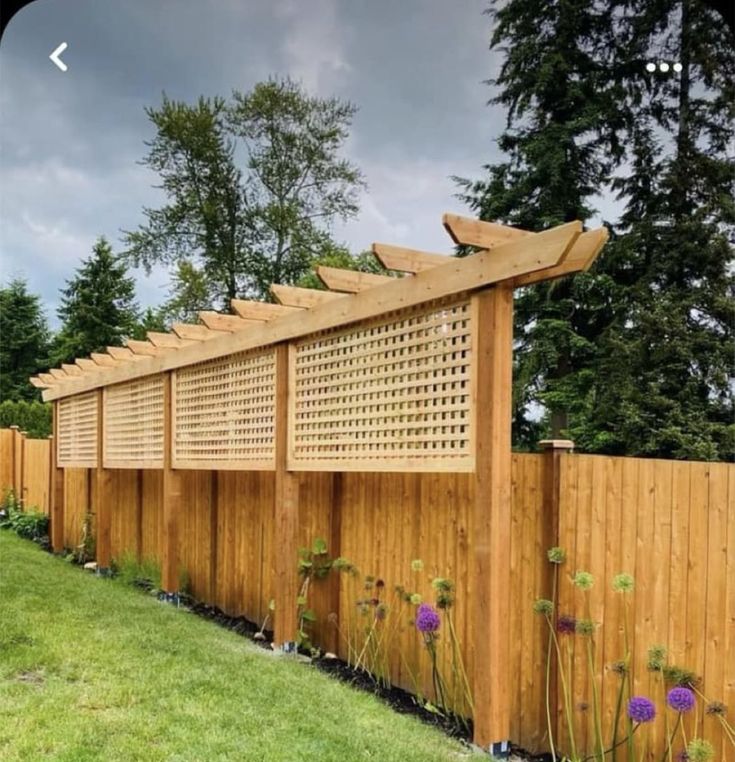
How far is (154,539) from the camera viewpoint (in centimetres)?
677

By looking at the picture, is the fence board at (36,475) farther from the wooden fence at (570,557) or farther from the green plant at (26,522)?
the wooden fence at (570,557)

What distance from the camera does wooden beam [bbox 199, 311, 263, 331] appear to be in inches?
198

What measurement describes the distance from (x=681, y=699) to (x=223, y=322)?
3744 mm

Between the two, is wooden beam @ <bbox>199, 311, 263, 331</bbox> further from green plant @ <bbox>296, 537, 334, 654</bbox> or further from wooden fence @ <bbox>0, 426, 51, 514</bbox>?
wooden fence @ <bbox>0, 426, 51, 514</bbox>

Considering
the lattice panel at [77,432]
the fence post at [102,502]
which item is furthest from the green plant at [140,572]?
the lattice panel at [77,432]

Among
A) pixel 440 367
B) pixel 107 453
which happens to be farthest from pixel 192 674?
pixel 107 453

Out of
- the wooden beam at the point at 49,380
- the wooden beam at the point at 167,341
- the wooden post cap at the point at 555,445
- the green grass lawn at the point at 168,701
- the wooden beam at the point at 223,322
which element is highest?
the wooden beam at the point at 223,322

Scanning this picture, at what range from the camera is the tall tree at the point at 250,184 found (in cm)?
1606

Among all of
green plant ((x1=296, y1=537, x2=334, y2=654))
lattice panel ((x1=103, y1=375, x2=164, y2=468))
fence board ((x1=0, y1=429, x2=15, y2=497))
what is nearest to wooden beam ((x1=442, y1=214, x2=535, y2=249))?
green plant ((x1=296, y1=537, x2=334, y2=654))

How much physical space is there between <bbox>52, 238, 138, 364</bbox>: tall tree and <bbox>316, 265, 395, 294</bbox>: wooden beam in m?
16.9

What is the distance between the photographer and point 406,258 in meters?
3.27

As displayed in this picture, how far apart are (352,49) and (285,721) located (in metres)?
2.97

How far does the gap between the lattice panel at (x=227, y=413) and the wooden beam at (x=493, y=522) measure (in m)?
2.01

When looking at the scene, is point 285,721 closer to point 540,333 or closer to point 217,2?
point 217,2
